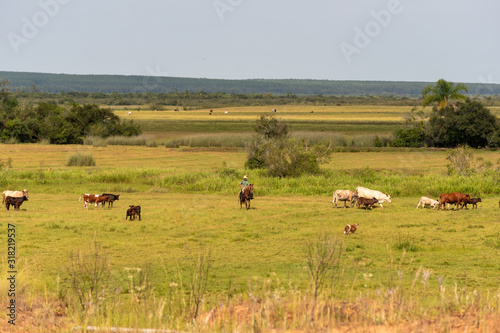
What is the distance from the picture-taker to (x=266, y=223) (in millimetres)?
21375

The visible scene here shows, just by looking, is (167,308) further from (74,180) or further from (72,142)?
(72,142)

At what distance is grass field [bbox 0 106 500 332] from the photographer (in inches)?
328

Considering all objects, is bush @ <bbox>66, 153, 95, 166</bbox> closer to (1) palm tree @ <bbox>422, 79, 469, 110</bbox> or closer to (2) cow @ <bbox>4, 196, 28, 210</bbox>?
(2) cow @ <bbox>4, 196, 28, 210</bbox>

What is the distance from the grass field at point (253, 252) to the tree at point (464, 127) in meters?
27.9

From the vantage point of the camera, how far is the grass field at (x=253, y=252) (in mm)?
8328

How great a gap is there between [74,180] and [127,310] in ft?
88.2

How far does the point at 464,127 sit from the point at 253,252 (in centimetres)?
4922

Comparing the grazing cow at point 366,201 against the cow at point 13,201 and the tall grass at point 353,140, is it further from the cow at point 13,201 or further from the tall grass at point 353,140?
the tall grass at point 353,140

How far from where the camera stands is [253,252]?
16.5 metres

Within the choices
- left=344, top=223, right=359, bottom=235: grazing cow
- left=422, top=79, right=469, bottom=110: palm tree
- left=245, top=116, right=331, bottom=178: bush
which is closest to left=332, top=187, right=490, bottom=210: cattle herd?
left=344, top=223, right=359, bottom=235: grazing cow

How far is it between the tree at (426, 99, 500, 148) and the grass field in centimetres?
2791

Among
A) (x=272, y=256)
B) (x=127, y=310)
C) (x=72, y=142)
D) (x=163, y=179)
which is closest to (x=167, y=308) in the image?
(x=127, y=310)

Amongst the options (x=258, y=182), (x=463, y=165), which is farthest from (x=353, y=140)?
(x=258, y=182)

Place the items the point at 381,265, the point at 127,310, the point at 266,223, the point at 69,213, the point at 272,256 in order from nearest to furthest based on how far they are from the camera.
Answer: the point at 127,310, the point at 381,265, the point at 272,256, the point at 266,223, the point at 69,213
